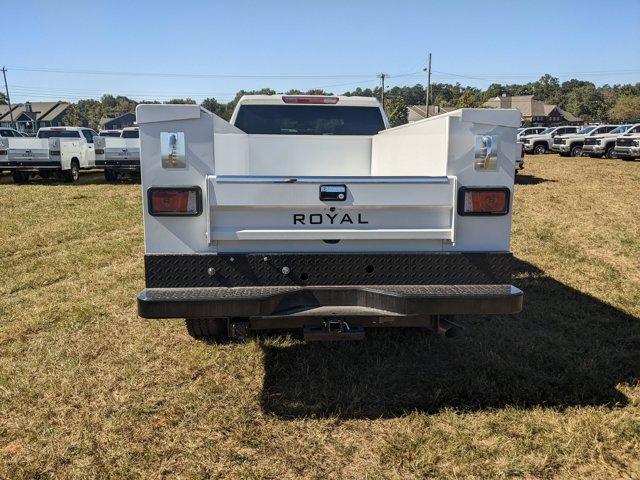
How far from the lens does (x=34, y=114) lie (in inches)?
3561

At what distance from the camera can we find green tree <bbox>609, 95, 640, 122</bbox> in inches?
3204

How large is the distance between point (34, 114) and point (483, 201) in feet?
340

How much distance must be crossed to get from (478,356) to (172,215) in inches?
102

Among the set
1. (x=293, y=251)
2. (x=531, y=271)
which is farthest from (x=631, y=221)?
(x=293, y=251)

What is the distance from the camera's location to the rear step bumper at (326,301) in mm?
2975

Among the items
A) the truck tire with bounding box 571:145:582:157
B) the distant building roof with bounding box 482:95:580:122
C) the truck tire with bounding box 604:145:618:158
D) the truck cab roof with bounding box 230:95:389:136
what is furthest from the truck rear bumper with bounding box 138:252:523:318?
the distant building roof with bounding box 482:95:580:122

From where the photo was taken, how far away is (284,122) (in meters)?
6.17

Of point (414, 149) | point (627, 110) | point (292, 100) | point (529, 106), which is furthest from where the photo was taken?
point (529, 106)

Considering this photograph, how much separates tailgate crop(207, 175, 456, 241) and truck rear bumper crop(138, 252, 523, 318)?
146 mm

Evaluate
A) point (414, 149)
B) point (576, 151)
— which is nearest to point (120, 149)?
point (414, 149)

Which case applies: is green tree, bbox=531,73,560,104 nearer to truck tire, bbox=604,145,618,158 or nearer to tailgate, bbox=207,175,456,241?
truck tire, bbox=604,145,618,158

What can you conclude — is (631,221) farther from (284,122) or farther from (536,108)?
(536,108)

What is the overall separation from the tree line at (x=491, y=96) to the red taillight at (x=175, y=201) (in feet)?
153

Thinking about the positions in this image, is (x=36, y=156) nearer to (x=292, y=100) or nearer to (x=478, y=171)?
(x=292, y=100)
